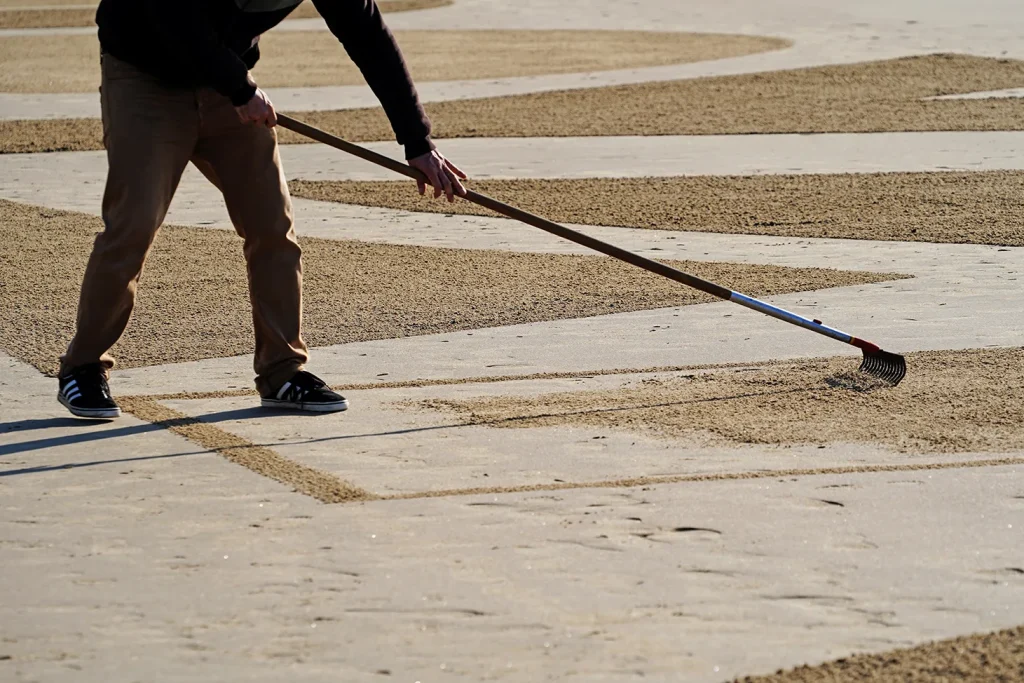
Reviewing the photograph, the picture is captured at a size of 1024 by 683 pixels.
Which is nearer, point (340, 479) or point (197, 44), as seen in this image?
point (340, 479)

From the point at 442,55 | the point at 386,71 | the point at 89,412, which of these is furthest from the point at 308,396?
the point at 442,55

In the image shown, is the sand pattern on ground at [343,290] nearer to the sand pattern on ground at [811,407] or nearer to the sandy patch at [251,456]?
the sandy patch at [251,456]

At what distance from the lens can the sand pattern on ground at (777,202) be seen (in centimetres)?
879

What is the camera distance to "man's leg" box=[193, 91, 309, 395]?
5.34 meters

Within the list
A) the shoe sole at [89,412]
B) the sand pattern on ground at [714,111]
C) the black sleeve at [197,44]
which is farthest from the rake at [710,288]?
the sand pattern on ground at [714,111]

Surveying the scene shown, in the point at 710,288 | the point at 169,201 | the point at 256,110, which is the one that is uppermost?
the point at 256,110

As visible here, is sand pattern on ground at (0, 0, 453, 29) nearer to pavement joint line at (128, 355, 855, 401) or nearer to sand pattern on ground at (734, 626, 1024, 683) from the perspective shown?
pavement joint line at (128, 355, 855, 401)

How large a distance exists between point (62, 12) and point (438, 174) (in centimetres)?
2333

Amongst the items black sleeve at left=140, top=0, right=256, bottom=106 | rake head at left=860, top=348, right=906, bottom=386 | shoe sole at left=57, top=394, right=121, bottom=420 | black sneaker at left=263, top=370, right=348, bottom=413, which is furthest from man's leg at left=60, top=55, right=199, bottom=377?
rake head at left=860, top=348, right=906, bottom=386

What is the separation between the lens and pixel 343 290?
24.3ft

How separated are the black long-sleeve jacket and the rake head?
1.63 metres

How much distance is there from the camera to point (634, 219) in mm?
9125

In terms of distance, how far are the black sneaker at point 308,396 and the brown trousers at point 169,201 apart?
37 millimetres

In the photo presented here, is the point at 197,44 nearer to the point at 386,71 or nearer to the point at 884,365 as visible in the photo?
the point at 386,71
